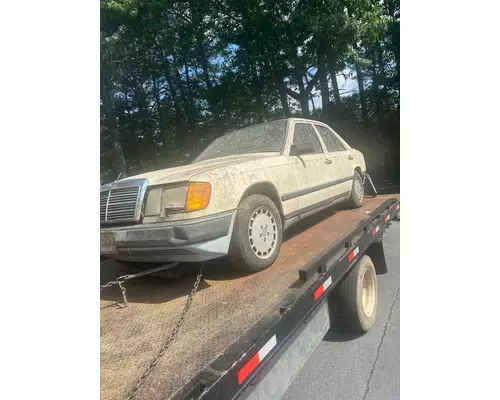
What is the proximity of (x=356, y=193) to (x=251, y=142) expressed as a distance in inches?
62.8

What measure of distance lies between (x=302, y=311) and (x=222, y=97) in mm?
4002

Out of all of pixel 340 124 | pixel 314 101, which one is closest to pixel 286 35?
pixel 314 101

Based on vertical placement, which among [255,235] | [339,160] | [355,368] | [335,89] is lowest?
[355,368]

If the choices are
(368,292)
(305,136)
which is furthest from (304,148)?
(368,292)

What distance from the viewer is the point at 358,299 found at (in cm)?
256

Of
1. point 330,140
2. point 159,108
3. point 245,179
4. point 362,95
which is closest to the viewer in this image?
point 245,179

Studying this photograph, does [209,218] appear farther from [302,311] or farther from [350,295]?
[350,295]

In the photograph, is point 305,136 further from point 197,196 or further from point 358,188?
point 197,196

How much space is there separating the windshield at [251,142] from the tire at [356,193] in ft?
4.34

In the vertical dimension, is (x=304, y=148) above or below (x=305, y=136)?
below

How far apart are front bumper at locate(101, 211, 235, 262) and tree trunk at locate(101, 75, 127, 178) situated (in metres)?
0.56

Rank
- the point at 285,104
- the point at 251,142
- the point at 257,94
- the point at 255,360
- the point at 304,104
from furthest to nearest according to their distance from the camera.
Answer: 1. the point at 257,94
2. the point at 285,104
3. the point at 304,104
4. the point at 251,142
5. the point at 255,360

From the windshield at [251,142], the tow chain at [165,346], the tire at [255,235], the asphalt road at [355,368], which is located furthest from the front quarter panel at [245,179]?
the asphalt road at [355,368]

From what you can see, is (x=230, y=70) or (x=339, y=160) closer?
(x=339, y=160)
